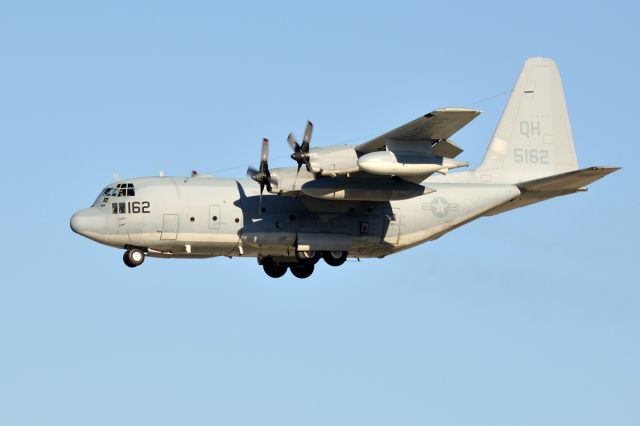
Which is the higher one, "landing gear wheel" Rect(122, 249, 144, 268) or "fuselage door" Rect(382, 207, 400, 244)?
"fuselage door" Rect(382, 207, 400, 244)

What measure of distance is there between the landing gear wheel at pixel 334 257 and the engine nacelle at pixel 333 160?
318 centimetres

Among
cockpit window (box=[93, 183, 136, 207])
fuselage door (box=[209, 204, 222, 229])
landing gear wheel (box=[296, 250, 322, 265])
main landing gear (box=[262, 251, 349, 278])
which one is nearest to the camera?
fuselage door (box=[209, 204, 222, 229])

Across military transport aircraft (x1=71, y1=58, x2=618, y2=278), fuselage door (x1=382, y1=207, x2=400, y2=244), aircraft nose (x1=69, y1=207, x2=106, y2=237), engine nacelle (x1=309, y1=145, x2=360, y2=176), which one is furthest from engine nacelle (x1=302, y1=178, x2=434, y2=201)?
aircraft nose (x1=69, y1=207, x2=106, y2=237)

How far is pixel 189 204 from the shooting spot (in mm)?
33375

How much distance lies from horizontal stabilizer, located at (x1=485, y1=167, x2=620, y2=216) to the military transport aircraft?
0.09 feet

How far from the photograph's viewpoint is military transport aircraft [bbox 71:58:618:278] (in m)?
31.8

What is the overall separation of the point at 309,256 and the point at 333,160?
341 centimetres

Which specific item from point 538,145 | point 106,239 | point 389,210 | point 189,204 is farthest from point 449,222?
point 106,239

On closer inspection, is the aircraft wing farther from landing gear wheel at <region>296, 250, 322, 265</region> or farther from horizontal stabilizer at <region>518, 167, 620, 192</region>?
landing gear wheel at <region>296, 250, 322, 265</region>

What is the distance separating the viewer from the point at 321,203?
3400cm

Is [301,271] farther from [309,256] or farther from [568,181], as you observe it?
[568,181]

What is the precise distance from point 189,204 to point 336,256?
421 centimetres

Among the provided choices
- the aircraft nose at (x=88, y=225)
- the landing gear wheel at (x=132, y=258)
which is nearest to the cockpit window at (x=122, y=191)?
the aircraft nose at (x=88, y=225)

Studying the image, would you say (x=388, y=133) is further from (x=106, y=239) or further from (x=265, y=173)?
(x=106, y=239)
